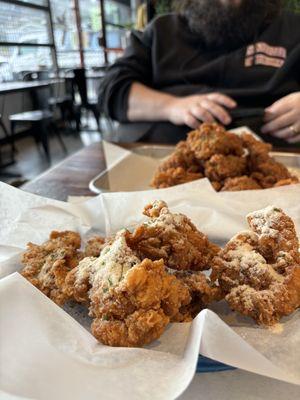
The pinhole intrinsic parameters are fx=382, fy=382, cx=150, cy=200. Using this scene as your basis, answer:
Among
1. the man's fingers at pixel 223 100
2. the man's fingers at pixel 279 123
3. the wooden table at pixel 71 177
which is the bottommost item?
the wooden table at pixel 71 177

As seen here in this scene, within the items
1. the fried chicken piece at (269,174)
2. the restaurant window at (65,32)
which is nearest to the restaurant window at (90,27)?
the restaurant window at (65,32)

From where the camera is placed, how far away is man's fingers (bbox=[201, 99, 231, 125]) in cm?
152

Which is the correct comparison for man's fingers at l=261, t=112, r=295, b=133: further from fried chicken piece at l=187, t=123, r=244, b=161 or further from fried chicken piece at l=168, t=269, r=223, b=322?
fried chicken piece at l=168, t=269, r=223, b=322

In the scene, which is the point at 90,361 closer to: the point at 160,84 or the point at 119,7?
the point at 160,84

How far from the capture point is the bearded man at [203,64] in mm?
1911

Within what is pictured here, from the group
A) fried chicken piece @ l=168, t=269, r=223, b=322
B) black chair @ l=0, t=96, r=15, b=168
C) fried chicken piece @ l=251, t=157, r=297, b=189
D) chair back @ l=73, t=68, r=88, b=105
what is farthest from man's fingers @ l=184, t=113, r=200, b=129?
chair back @ l=73, t=68, r=88, b=105

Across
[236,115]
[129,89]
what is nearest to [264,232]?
[236,115]

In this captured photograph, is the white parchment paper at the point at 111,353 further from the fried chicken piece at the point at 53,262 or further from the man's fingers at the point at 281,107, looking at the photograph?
the man's fingers at the point at 281,107

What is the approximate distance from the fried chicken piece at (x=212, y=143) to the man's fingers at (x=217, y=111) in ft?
1.05

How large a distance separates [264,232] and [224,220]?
228 millimetres

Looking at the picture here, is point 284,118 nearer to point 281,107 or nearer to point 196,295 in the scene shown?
point 281,107

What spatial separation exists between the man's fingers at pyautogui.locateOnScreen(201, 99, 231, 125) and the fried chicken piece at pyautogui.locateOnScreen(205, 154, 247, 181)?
1.30ft

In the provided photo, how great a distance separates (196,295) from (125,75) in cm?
163

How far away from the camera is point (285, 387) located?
55cm
